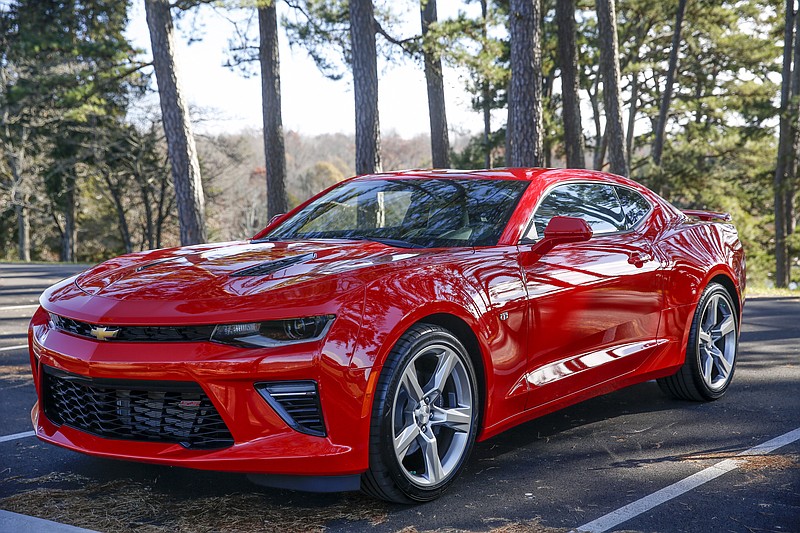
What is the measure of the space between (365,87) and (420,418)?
36.9 feet

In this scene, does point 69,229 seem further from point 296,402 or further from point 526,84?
point 296,402

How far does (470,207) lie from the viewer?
15.4 ft

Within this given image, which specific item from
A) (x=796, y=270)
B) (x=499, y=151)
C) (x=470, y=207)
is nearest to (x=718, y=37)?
(x=796, y=270)

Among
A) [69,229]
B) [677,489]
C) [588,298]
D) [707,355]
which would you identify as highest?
[588,298]

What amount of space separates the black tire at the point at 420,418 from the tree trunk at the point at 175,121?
12.1 metres

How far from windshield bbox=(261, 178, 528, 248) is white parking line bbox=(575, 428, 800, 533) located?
4.80 feet

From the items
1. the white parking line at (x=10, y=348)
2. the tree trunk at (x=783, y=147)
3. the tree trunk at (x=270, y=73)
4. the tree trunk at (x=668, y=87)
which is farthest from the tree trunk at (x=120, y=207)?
the white parking line at (x=10, y=348)

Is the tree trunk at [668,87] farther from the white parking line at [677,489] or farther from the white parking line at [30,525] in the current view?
the white parking line at [30,525]

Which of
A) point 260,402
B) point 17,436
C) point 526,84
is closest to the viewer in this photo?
point 260,402

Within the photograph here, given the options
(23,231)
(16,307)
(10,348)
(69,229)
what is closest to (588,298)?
(10,348)

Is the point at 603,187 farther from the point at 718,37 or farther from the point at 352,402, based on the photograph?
the point at 718,37

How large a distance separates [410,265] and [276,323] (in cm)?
73

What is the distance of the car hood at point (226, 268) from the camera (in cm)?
357

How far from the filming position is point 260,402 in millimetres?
3311
